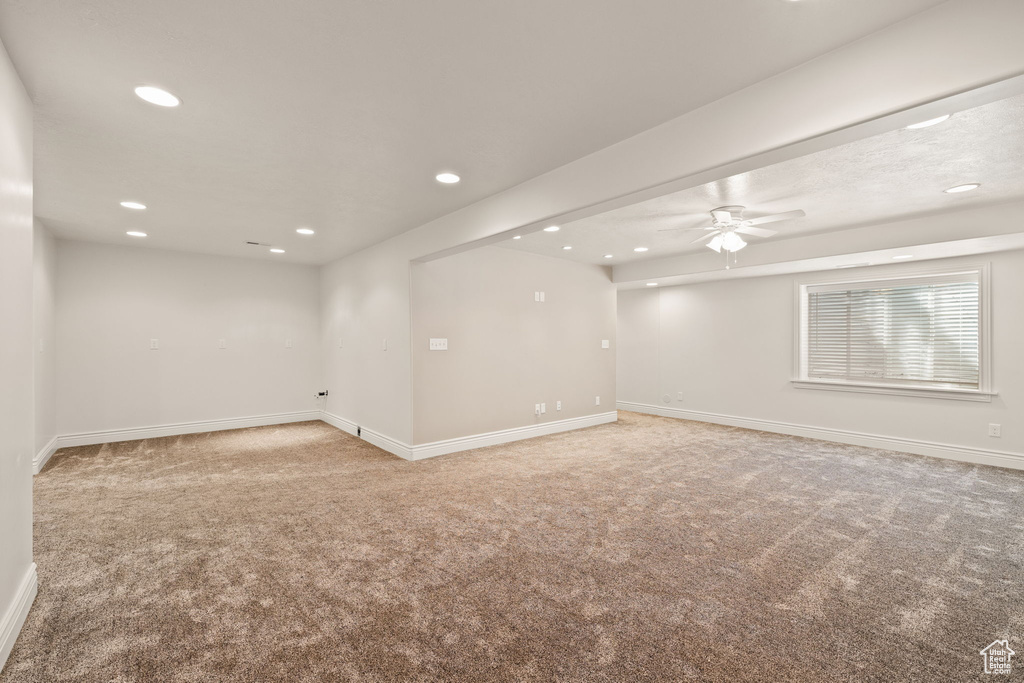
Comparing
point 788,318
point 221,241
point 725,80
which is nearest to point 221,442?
point 221,241

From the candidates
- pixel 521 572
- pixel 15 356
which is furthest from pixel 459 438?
pixel 15 356

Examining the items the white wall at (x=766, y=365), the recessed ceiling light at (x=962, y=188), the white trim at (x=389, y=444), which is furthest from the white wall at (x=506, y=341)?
the recessed ceiling light at (x=962, y=188)

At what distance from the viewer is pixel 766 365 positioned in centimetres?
646

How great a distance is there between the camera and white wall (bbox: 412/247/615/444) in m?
5.01

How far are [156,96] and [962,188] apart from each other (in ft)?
18.0

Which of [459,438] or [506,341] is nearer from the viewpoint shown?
[459,438]

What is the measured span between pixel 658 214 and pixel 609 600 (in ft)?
11.0

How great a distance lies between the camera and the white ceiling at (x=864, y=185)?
267 centimetres

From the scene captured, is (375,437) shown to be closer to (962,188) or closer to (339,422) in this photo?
(339,422)

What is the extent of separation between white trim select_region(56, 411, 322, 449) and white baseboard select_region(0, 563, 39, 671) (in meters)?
4.15

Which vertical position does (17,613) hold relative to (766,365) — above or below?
below

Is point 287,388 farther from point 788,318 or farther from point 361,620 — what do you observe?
point 788,318

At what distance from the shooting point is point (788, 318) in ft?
20.5

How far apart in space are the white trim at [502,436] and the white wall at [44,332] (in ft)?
12.5
